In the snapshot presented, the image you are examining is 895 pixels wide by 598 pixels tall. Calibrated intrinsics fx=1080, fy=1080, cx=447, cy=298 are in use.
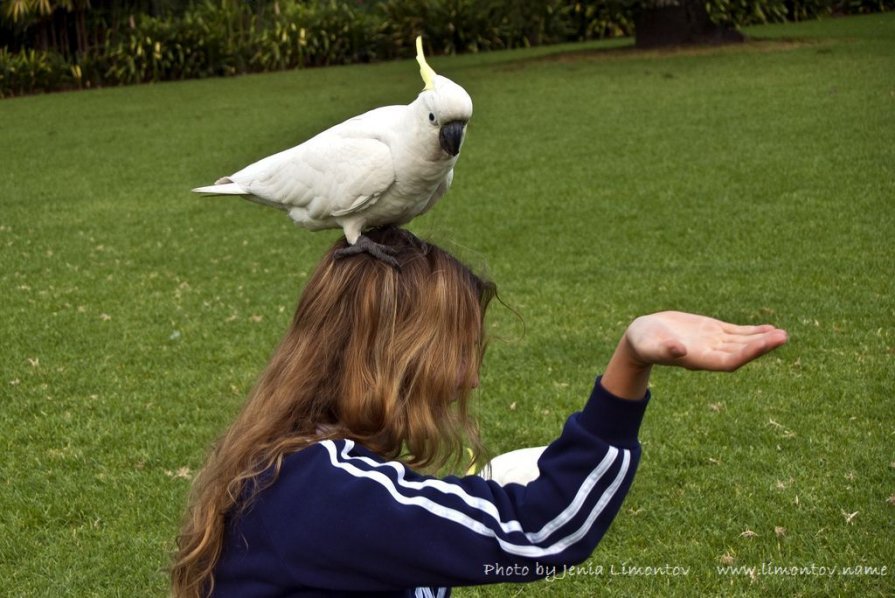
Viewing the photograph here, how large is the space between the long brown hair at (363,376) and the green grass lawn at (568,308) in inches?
12.6

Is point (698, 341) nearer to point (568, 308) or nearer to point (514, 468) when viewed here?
point (514, 468)

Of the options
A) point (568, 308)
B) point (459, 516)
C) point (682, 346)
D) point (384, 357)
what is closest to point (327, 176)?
point (384, 357)

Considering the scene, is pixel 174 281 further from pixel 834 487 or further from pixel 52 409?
pixel 834 487

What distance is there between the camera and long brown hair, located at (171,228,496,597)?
1715 millimetres

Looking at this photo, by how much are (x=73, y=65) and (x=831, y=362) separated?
17.5 metres

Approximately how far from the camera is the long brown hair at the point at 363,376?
171 cm

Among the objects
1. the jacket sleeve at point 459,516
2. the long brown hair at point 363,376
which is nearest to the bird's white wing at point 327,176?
the long brown hair at point 363,376

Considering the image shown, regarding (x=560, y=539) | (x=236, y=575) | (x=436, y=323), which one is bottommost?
(x=236, y=575)

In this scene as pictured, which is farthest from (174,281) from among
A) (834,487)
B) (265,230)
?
(834,487)

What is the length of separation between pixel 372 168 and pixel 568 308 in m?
3.44

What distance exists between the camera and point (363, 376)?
5.72 ft

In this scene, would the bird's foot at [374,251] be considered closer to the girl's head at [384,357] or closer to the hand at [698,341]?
the girl's head at [384,357]

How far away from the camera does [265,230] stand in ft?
26.3

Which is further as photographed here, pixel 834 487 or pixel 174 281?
pixel 174 281
